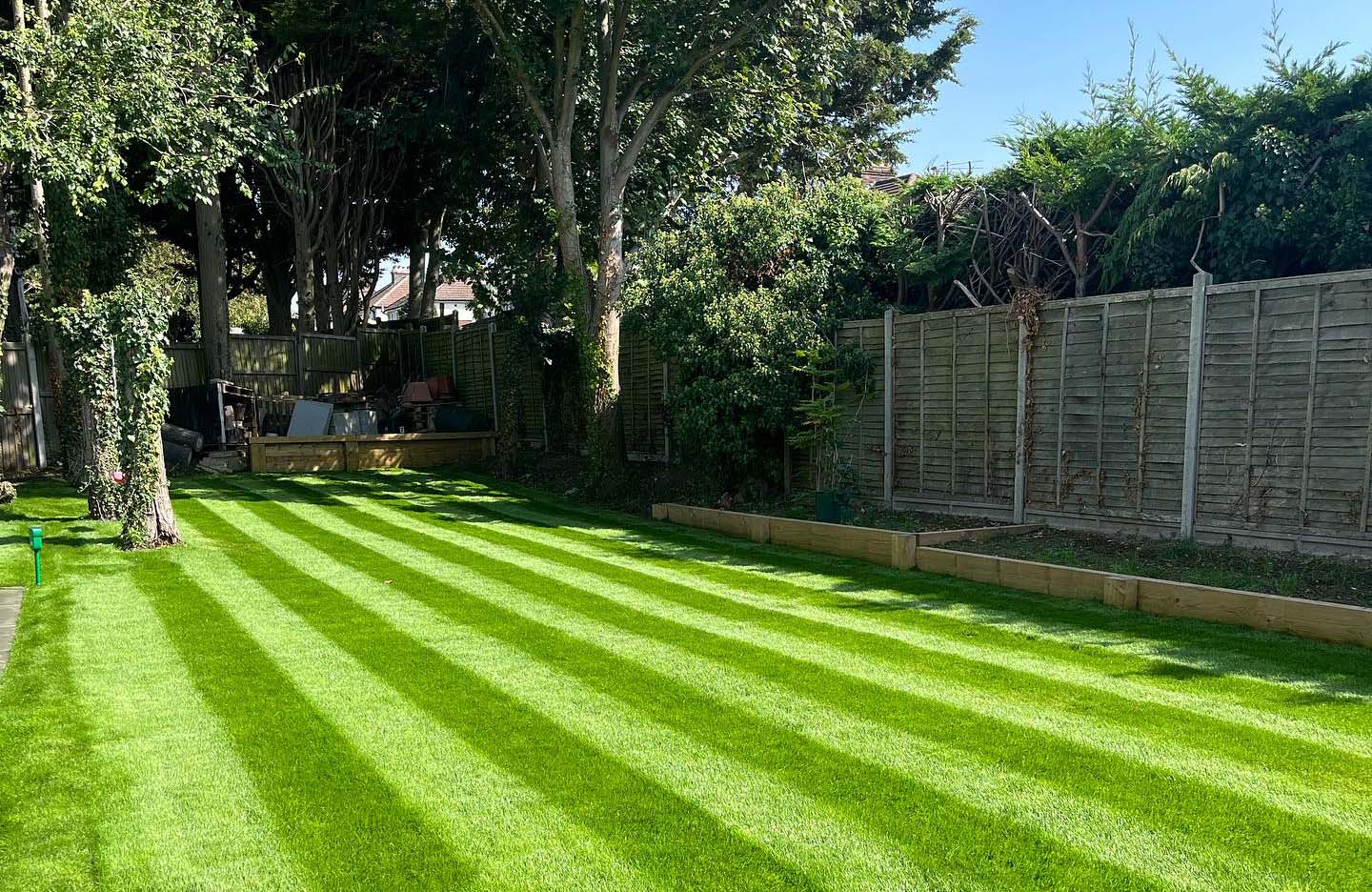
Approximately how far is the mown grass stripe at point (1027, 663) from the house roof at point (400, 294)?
40.2m

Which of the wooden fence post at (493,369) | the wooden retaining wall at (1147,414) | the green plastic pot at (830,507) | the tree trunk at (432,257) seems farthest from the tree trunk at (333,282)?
the green plastic pot at (830,507)

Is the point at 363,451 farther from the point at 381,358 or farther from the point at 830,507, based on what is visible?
the point at 830,507

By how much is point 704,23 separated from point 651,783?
1180cm

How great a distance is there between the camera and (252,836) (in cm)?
347

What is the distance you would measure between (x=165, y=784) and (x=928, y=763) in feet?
11.1

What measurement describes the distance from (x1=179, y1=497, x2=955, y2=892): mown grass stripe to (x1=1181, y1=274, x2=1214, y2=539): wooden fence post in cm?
582

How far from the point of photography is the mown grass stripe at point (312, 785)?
3.24m

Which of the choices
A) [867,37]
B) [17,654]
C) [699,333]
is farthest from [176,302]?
[867,37]

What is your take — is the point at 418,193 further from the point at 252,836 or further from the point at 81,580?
the point at 252,836

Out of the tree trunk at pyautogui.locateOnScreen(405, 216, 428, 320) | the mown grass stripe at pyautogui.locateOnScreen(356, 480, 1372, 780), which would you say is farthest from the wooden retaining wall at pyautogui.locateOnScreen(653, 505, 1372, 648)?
the tree trunk at pyautogui.locateOnScreen(405, 216, 428, 320)

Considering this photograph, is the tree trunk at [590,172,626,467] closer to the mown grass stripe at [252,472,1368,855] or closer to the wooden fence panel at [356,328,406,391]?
the mown grass stripe at [252,472,1368,855]

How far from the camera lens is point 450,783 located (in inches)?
153

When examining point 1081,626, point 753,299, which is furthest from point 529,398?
point 1081,626

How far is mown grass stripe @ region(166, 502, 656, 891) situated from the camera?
319cm
